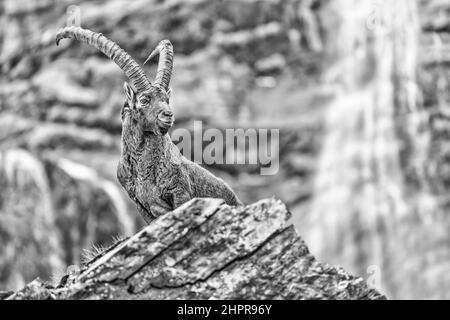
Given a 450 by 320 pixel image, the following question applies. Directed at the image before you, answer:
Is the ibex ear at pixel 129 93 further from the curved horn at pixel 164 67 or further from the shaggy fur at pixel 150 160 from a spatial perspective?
the curved horn at pixel 164 67

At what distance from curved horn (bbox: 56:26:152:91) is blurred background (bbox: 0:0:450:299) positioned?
23.3 metres

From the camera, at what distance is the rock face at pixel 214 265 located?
10.0 meters

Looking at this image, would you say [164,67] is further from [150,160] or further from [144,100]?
[150,160]

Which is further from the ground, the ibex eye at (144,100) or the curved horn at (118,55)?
the curved horn at (118,55)

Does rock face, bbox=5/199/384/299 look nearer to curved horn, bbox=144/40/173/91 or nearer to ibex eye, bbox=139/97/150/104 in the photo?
ibex eye, bbox=139/97/150/104

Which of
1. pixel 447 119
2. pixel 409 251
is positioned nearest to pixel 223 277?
pixel 409 251

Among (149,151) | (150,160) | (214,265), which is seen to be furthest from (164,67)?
(214,265)

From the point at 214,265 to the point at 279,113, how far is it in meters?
32.0

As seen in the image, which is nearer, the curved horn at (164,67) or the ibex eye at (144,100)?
the ibex eye at (144,100)

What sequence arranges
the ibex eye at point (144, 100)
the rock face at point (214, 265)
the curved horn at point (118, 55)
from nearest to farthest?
1. the rock face at point (214, 265)
2. the ibex eye at point (144, 100)
3. the curved horn at point (118, 55)

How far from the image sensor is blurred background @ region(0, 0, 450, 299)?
1486 inches

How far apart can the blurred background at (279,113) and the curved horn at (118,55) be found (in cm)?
2326

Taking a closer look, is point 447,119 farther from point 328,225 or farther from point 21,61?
point 21,61

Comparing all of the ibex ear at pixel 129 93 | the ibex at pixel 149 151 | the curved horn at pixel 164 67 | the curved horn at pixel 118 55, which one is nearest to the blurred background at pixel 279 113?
the curved horn at pixel 118 55
